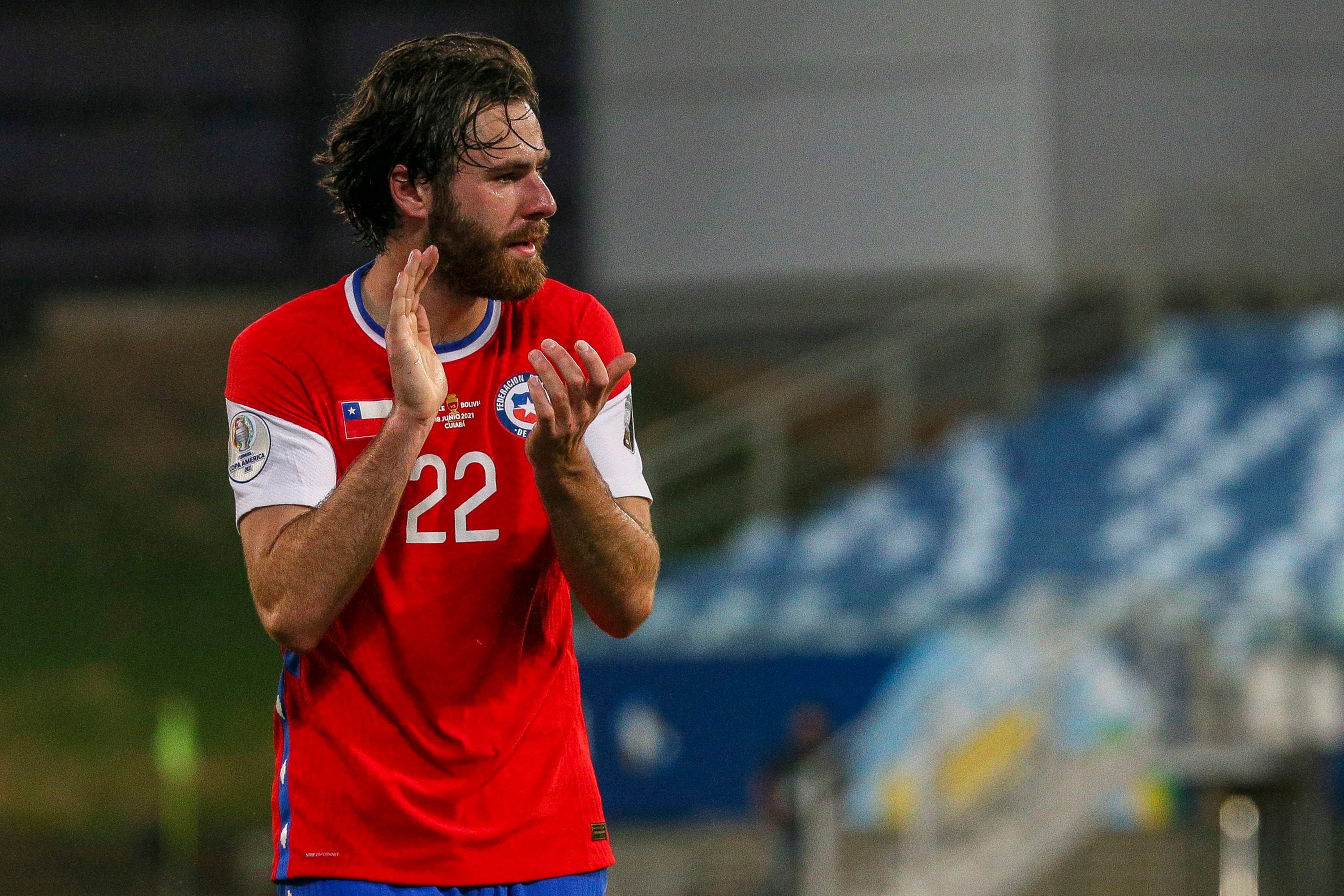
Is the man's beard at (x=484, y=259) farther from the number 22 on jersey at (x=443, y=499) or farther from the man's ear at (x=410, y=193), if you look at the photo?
the number 22 on jersey at (x=443, y=499)

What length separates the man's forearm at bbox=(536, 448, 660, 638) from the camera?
2057 millimetres

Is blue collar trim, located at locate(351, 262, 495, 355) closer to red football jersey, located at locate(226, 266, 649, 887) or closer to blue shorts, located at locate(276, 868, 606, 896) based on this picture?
red football jersey, located at locate(226, 266, 649, 887)

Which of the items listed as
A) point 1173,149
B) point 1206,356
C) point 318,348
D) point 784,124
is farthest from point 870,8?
point 318,348

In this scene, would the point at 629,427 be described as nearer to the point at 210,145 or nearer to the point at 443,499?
the point at 443,499

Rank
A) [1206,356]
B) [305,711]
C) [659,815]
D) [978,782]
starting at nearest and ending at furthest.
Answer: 1. [305,711]
2. [978,782]
3. [659,815]
4. [1206,356]

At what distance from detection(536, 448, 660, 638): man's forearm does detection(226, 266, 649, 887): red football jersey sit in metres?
0.10

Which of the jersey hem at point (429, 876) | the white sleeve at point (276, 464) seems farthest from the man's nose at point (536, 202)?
the jersey hem at point (429, 876)

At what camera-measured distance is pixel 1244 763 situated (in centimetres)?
911

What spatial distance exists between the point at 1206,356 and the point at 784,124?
3439mm

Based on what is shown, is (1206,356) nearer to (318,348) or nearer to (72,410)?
(72,410)

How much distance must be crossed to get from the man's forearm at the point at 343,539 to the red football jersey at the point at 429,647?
104 mm

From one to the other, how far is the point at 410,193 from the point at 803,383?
32.9 ft

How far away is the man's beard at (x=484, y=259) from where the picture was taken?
2.18 m

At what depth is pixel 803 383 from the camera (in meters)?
12.2
